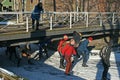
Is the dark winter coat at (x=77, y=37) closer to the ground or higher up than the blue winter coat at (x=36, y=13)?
closer to the ground

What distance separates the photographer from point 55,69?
53.2 feet

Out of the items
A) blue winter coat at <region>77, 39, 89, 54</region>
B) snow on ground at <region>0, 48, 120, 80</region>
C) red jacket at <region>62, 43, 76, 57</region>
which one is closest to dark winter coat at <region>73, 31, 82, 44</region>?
snow on ground at <region>0, 48, 120, 80</region>

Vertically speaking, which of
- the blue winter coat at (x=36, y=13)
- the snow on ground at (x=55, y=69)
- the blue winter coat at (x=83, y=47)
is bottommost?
the snow on ground at (x=55, y=69)

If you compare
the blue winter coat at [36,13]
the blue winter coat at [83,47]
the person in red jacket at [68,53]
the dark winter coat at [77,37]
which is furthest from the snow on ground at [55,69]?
the blue winter coat at [36,13]

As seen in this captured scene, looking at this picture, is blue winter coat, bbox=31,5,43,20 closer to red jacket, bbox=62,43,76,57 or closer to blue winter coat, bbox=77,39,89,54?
blue winter coat, bbox=77,39,89,54

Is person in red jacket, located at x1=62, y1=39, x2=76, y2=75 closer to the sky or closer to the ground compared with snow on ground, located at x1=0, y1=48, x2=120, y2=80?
closer to the sky

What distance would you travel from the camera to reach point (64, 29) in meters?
19.3

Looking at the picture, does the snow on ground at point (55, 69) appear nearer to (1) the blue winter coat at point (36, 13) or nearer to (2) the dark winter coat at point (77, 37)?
(2) the dark winter coat at point (77, 37)

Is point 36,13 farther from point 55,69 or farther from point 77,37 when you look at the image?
point 55,69

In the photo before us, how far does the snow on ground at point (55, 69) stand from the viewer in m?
14.7

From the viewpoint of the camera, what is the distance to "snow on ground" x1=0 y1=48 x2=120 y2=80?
14688mm

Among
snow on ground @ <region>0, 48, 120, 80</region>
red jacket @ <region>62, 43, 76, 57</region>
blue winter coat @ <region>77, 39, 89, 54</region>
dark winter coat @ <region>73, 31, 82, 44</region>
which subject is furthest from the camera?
dark winter coat @ <region>73, 31, 82, 44</region>

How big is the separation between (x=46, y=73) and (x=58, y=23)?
→ 5881 mm

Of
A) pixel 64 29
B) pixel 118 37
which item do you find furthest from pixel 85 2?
pixel 64 29
